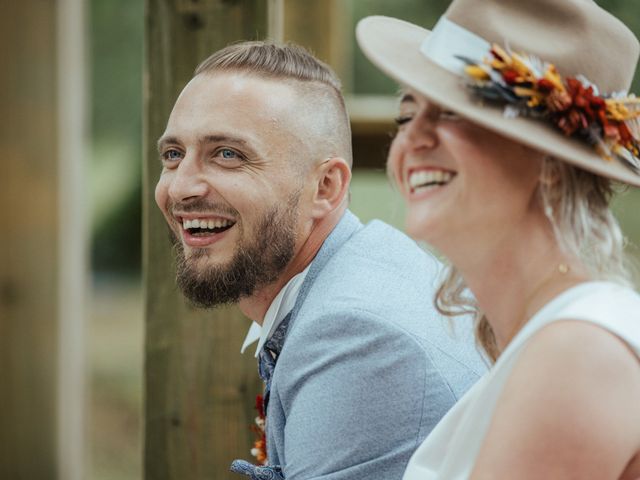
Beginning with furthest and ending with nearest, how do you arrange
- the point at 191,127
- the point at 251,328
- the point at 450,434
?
the point at 251,328
the point at 191,127
the point at 450,434

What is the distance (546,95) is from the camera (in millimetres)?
1737

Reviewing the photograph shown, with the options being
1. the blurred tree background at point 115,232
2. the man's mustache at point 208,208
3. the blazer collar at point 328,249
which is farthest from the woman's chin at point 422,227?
the blurred tree background at point 115,232

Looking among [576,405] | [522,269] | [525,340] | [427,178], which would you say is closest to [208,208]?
[427,178]

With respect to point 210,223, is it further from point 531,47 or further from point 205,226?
point 531,47

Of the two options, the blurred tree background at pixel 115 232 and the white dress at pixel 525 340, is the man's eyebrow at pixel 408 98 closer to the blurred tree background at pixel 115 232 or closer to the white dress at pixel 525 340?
the white dress at pixel 525 340

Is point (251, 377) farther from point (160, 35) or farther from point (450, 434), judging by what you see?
point (450, 434)

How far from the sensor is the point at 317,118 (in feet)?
8.96

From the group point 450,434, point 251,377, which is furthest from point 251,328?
point 450,434

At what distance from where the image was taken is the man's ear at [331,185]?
2703 mm

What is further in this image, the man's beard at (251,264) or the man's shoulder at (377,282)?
the man's beard at (251,264)

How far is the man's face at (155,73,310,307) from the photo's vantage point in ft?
8.58

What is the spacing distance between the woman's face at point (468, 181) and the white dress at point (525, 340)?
165 mm

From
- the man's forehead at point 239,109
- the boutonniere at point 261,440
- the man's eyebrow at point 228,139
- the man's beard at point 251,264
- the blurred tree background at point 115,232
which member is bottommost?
the blurred tree background at point 115,232

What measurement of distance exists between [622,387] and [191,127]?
141cm
